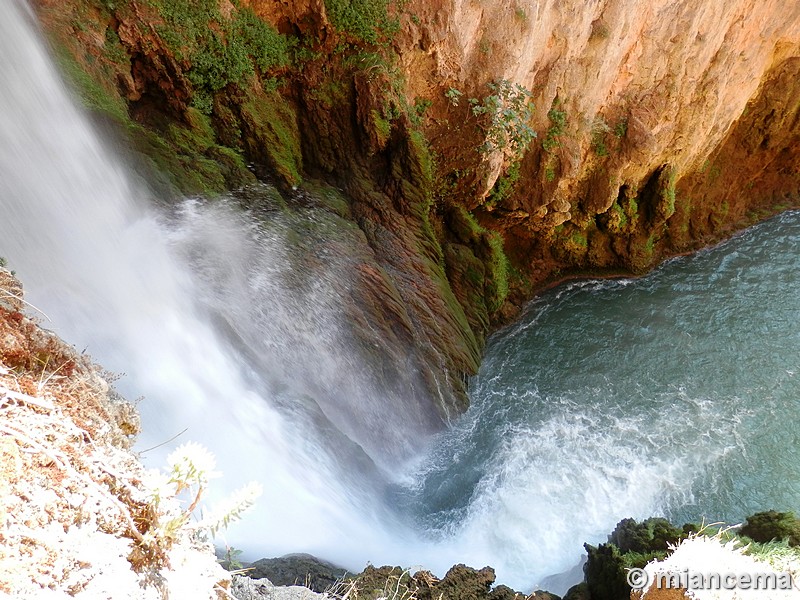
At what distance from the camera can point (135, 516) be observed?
223 cm

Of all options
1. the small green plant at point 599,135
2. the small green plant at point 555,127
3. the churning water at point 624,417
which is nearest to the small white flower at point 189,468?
the churning water at point 624,417

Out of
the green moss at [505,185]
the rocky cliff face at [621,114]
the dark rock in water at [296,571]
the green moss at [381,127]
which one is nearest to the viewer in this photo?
the dark rock in water at [296,571]

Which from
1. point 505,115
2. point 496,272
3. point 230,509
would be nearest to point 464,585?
point 230,509

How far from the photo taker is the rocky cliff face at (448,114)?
290 inches

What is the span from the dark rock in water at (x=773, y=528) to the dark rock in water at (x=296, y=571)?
14.2ft

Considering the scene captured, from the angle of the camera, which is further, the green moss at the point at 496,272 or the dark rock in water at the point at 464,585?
the green moss at the point at 496,272

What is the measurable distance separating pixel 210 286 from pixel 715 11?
1058cm

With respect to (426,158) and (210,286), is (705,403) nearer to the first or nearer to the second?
(426,158)

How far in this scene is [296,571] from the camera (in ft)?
15.1

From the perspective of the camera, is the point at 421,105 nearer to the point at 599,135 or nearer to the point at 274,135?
the point at 274,135

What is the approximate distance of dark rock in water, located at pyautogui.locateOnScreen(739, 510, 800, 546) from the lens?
5104 millimetres

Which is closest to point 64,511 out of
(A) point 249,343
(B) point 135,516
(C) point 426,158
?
(B) point 135,516

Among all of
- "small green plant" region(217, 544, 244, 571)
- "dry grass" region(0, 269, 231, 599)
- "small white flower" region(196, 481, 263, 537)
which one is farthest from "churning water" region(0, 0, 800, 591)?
"small white flower" region(196, 481, 263, 537)

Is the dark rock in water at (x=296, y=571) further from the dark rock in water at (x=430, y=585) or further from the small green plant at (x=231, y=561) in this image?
the dark rock in water at (x=430, y=585)
